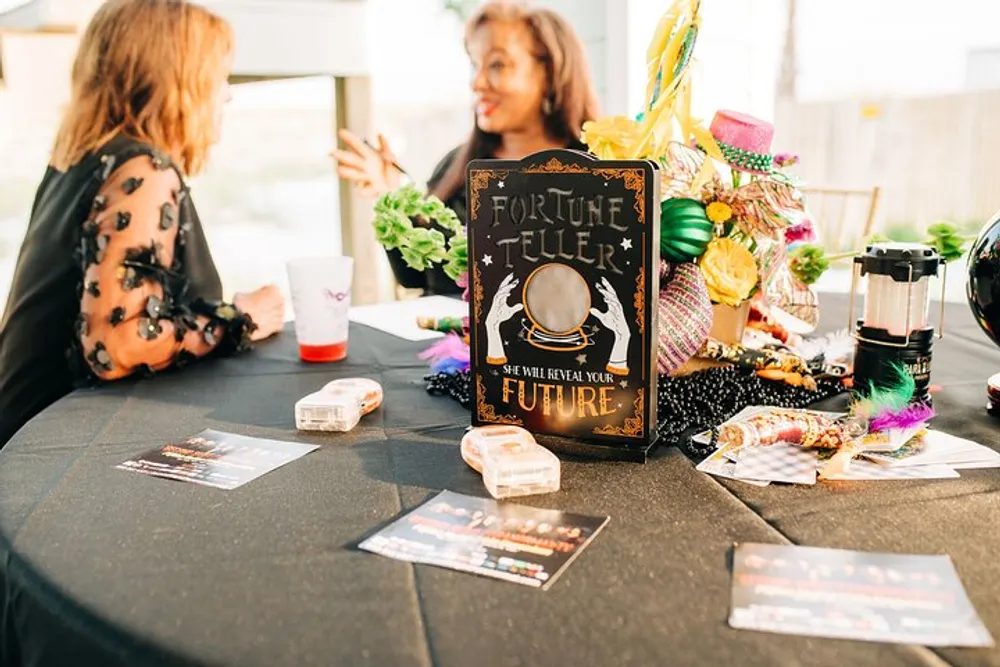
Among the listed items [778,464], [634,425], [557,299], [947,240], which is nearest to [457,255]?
[557,299]

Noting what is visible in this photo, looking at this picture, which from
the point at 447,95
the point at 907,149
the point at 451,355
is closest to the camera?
the point at 451,355

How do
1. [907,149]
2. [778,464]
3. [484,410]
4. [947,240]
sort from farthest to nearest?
[907,149] → [947,240] → [484,410] → [778,464]

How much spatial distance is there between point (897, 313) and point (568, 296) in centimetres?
38

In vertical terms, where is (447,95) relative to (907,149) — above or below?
above

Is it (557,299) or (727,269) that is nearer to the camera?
(557,299)

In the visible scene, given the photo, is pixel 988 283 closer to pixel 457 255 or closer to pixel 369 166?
pixel 457 255

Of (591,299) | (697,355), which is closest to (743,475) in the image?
(591,299)

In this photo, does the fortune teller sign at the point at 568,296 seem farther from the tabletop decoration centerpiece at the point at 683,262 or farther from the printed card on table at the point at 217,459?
the printed card on table at the point at 217,459

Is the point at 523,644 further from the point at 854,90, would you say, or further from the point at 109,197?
the point at 854,90

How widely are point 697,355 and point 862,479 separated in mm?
360

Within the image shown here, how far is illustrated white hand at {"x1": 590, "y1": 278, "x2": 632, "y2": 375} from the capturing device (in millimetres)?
885

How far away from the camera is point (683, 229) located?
102 centimetres

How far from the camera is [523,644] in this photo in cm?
54

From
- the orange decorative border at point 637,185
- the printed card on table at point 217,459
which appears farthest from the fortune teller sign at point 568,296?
the printed card on table at point 217,459
